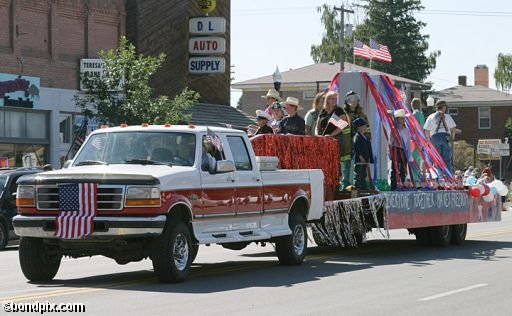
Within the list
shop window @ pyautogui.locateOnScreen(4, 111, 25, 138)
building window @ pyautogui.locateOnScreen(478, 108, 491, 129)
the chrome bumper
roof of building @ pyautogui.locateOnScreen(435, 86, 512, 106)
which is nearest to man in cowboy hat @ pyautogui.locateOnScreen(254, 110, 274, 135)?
the chrome bumper

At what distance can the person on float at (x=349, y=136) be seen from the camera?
744 inches

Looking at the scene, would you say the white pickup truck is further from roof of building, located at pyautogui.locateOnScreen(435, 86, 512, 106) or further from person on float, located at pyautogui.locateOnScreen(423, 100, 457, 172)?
roof of building, located at pyautogui.locateOnScreen(435, 86, 512, 106)

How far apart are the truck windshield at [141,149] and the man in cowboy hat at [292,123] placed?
393 centimetres

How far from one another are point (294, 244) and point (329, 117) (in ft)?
10.1

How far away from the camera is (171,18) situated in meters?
45.2

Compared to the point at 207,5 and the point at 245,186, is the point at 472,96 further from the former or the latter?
the point at 245,186

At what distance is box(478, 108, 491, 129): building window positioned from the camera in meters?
87.4

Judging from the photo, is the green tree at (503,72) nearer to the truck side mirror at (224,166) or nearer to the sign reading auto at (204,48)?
the sign reading auto at (204,48)

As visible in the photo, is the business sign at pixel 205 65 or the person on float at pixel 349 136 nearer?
the person on float at pixel 349 136

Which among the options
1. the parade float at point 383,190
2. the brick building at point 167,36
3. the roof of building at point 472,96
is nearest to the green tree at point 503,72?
the roof of building at point 472,96

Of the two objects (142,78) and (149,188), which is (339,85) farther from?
(142,78)

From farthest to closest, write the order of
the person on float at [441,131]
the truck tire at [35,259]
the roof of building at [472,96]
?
the roof of building at [472,96]
the person on float at [441,131]
the truck tire at [35,259]

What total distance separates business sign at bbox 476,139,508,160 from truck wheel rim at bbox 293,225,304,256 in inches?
2259

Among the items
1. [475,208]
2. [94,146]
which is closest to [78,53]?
[475,208]
